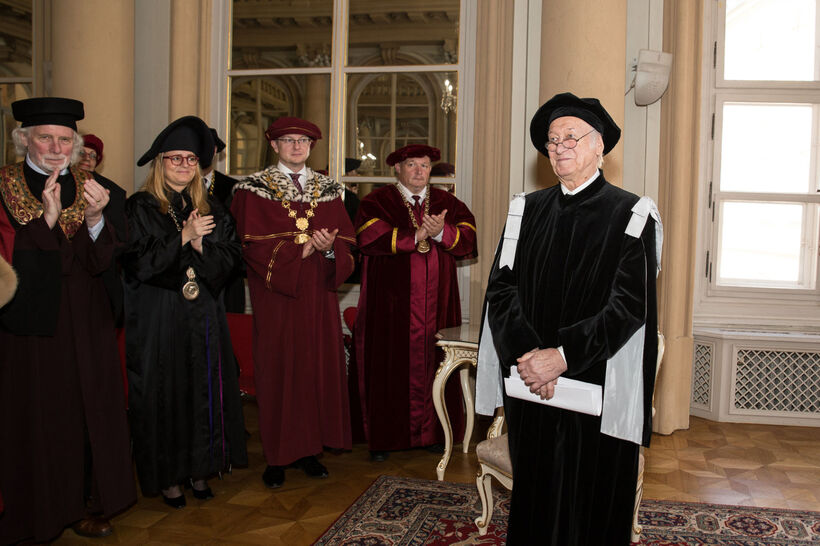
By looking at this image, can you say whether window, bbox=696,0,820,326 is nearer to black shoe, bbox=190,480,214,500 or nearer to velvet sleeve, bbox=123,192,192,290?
black shoe, bbox=190,480,214,500

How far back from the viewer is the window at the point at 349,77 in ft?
15.9

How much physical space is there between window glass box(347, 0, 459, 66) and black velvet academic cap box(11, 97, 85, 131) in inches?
104

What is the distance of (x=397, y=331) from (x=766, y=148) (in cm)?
312

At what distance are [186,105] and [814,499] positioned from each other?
4.47m

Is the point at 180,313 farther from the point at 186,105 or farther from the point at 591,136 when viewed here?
the point at 186,105

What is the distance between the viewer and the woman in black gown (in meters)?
3.06

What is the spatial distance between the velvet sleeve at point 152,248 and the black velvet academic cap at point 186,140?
202 millimetres

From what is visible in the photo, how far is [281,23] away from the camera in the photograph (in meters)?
5.17

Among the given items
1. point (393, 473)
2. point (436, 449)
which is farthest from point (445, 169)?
point (393, 473)

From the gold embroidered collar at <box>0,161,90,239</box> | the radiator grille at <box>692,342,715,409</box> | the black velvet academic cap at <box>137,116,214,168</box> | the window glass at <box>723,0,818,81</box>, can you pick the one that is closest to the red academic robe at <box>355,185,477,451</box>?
the black velvet academic cap at <box>137,116,214,168</box>

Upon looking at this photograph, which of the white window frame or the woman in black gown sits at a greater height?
the white window frame

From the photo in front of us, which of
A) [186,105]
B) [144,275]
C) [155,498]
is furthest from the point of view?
[186,105]

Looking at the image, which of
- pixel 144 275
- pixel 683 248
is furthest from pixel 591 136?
pixel 683 248

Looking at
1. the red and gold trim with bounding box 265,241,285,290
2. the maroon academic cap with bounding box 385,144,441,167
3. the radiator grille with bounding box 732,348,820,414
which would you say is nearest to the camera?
the red and gold trim with bounding box 265,241,285,290
